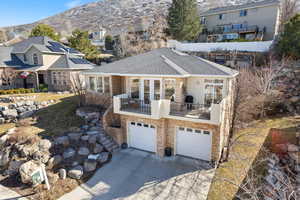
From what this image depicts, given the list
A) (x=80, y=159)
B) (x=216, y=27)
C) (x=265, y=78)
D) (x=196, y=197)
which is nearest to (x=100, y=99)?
(x=80, y=159)

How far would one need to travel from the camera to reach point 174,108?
12.2 m

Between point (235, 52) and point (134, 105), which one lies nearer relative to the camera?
point (134, 105)

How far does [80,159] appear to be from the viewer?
456 inches

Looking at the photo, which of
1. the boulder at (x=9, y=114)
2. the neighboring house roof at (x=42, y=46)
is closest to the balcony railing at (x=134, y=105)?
the boulder at (x=9, y=114)

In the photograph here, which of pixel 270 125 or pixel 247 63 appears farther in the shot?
pixel 247 63

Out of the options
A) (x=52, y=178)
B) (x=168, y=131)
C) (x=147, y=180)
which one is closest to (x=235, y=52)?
(x=168, y=131)

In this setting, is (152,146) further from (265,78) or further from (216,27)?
(216,27)

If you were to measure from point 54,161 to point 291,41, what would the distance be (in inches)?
1061

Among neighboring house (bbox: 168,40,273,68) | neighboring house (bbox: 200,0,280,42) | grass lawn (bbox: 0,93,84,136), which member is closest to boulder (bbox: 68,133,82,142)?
grass lawn (bbox: 0,93,84,136)

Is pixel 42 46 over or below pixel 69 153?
over

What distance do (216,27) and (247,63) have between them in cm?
1472

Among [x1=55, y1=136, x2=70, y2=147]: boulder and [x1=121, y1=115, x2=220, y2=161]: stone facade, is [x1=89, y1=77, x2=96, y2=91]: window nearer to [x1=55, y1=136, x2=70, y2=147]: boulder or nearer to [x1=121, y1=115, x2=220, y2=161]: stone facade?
[x1=55, y1=136, x2=70, y2=147]: boulder


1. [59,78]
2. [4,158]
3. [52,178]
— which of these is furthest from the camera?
[59,78]

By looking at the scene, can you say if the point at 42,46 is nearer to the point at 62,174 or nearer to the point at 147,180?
the point at 62,174
